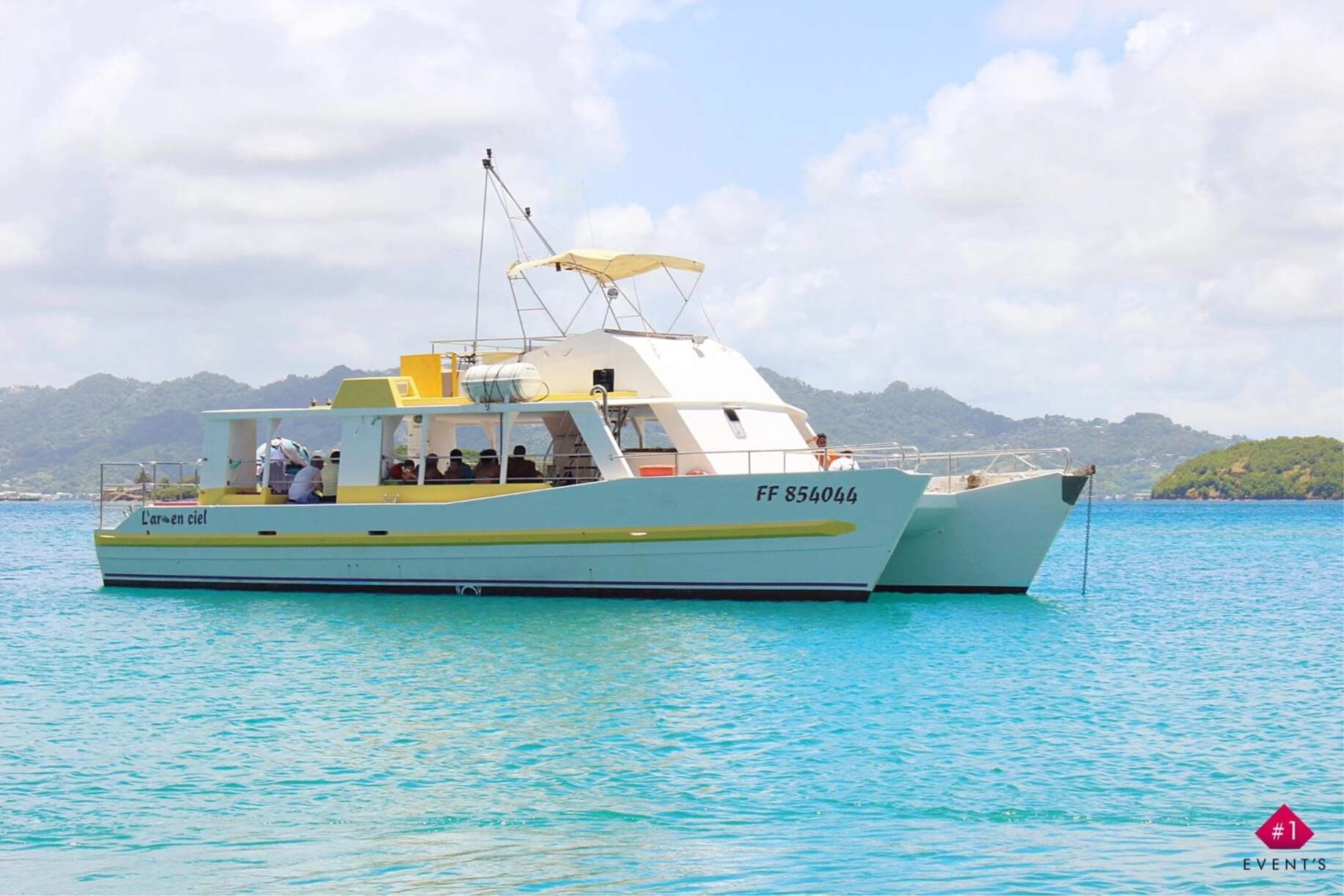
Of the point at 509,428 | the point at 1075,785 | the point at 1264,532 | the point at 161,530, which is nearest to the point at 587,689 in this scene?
the point at 1075,785

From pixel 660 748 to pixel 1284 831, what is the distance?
14.5 ft

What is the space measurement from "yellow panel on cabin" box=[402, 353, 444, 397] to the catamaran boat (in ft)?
0.09

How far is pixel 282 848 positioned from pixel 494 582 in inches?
446

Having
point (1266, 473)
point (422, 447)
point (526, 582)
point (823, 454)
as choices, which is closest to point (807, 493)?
point (823, 454)

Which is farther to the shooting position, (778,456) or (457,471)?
(457,471)

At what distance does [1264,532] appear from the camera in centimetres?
6381

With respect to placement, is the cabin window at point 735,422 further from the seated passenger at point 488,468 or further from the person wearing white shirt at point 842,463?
the seated passenger at point 488,468

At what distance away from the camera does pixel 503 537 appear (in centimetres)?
1908

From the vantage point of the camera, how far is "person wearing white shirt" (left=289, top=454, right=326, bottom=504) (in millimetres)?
21219

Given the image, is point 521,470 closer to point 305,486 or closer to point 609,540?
point 609,540

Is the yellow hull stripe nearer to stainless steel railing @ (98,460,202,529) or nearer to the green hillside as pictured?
stainless steel railing @ (98,460,202,529)

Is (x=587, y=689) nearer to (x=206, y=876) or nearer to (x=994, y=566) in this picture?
(x=206, y=876)

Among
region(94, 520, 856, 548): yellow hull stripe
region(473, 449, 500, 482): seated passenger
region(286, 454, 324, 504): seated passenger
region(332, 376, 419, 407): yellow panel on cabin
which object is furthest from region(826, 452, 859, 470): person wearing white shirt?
region(286, 454, 324, 504): seated passenger

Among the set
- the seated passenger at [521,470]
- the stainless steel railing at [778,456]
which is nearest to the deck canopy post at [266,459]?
the seated passenger at [521,470]
